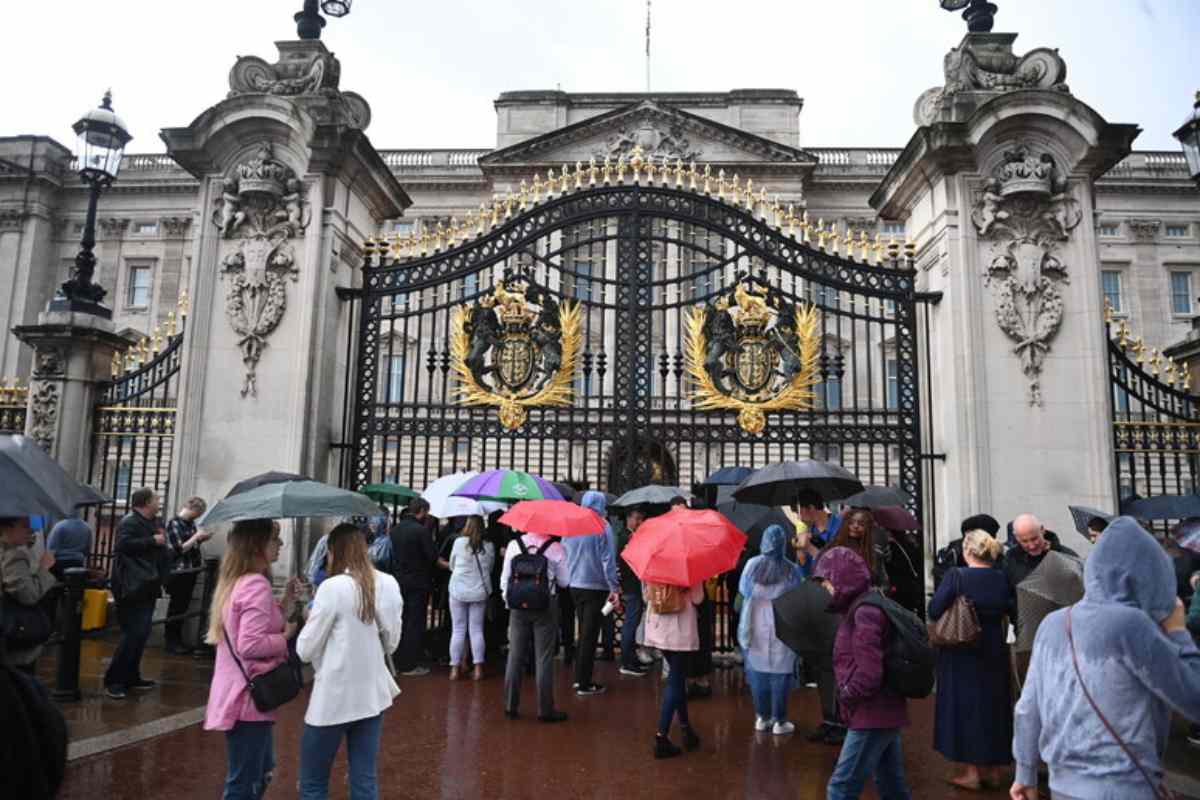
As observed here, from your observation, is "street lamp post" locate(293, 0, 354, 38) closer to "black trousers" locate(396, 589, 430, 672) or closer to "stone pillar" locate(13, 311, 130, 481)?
"stone pillar" locate(13, 311, 130, 481)

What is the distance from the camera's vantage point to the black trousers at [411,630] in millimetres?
8734

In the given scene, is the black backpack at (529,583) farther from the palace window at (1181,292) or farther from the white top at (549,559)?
the palace window at (1181,292)

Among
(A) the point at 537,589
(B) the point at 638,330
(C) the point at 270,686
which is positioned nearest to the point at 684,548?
(A) the point at 537,589

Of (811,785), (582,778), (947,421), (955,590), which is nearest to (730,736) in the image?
(811,785)

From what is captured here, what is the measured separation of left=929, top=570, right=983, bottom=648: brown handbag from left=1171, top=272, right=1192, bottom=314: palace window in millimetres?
37095

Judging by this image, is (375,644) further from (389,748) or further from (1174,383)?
(1174,383)

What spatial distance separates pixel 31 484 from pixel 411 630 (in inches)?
Result: 182

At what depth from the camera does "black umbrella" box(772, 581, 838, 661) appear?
5.88m

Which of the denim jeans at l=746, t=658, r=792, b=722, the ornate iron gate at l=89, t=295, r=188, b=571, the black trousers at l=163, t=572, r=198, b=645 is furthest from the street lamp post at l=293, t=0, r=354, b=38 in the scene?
the denim jeans at l=746, t=658, r=792, b=722

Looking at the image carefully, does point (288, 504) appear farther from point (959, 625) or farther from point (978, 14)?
point (978, 14)

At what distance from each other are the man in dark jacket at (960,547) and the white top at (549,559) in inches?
131

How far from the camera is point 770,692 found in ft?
22.2

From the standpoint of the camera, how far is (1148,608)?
10.0ft

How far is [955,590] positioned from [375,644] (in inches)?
140
